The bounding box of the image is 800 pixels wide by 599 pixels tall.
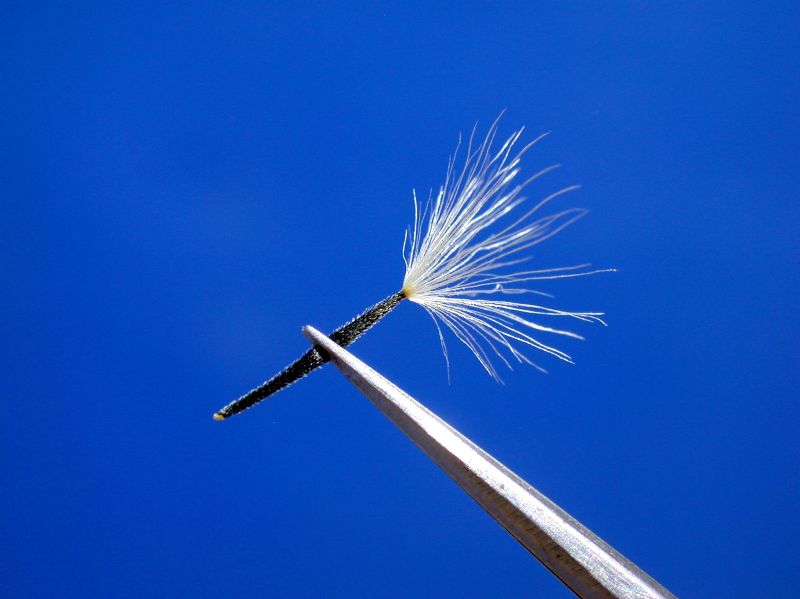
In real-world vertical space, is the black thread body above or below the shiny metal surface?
above

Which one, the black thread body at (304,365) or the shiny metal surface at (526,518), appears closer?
the shiny metal surface at (526,518)

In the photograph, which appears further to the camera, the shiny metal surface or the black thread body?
the black thread body

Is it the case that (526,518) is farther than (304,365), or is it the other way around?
(304,365)

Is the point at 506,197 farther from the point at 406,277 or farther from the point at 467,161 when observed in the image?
the point at 406,277

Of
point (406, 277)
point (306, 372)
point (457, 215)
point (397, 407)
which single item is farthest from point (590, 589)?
point (457, 215)

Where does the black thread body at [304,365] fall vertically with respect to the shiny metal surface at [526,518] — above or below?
above

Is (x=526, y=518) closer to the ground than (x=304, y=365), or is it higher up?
closer to the ground
